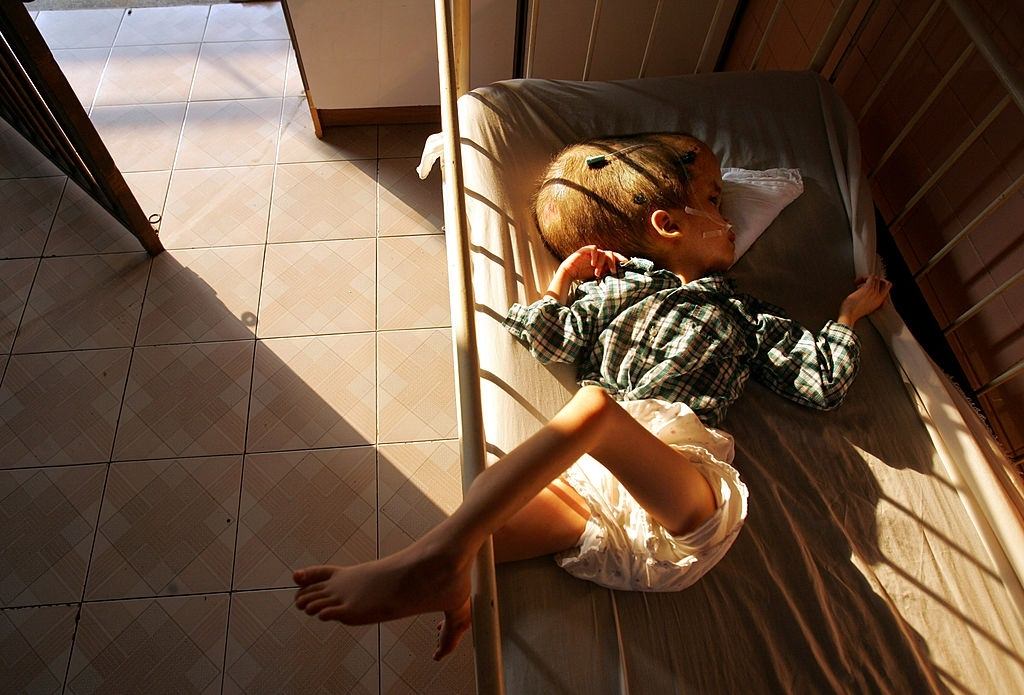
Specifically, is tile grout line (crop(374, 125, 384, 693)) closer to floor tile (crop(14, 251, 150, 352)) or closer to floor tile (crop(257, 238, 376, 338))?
floor tile (crop(257, 238, 376, 338))

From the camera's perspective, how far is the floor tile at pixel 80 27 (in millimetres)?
2406

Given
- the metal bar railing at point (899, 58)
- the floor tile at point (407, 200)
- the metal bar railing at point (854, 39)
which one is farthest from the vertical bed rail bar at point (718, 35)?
the floor tile at point (407, 200)

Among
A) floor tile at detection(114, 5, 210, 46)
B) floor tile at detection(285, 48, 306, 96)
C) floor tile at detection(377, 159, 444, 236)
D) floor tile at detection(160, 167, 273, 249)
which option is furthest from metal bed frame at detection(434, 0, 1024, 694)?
floor tile at detection(114, 5, 210, 46)

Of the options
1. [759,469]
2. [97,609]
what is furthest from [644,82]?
[97,609]

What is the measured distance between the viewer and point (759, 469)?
115 centimetres

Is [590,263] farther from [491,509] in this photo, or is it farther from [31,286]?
[31,286]

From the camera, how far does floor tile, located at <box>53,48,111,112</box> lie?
2293 mm

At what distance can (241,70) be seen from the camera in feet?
7.81

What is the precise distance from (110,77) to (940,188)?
2.60 metres

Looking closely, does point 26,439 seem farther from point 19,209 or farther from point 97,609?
point 19,209

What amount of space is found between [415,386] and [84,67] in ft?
5.78

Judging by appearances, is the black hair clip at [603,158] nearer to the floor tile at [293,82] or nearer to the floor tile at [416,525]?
the floor tile at [416,525]

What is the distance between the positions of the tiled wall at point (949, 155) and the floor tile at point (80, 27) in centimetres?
228

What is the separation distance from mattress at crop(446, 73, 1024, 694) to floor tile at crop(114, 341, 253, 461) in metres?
0.86
